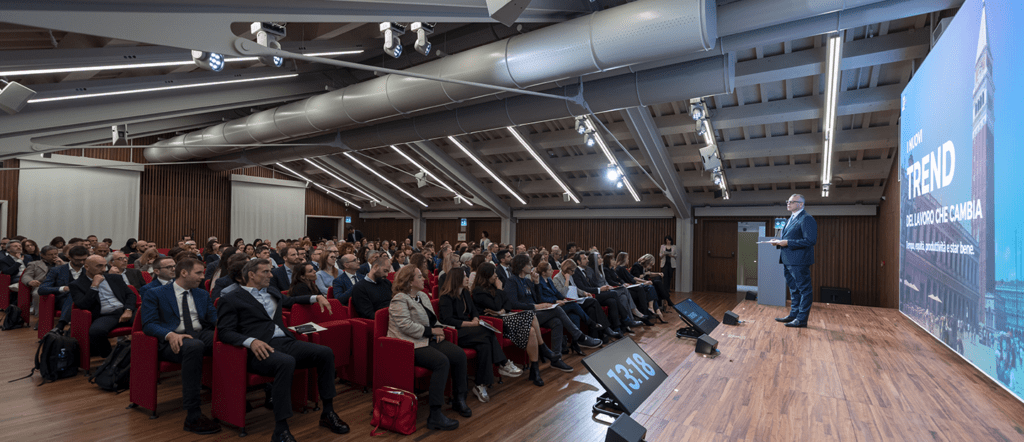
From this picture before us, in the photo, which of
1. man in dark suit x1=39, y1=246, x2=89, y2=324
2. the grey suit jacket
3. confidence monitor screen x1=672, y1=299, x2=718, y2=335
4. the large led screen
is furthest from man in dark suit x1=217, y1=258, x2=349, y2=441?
the large led screen

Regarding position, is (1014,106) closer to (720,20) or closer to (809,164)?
(720,20)

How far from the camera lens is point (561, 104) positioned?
23.9 ft

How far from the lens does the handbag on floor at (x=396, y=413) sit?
130 inches

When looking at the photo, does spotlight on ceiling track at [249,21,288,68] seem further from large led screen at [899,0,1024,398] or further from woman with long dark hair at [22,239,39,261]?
woman with long dark hair at [22,239,39,261]

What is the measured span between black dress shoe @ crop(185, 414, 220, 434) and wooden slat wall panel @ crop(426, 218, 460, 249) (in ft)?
46.5

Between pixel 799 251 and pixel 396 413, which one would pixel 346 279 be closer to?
pixel 396 413

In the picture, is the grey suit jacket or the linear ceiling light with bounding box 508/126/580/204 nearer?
the grey suit jacket

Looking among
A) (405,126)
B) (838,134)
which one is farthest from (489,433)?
(838,134)

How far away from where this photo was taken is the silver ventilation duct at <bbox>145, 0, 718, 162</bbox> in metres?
4.22

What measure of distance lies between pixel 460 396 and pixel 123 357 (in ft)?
9.64

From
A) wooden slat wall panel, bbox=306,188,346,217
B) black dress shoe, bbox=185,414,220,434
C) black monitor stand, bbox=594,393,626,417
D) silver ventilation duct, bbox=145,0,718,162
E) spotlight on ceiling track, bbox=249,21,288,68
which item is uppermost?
silver ventilation duct, bbox=145,0,718,162

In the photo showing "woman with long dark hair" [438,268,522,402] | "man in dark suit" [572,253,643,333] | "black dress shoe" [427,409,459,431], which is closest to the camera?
"black dress shoe" [427,409,459,431]

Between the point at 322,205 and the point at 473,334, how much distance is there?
53.5 ft

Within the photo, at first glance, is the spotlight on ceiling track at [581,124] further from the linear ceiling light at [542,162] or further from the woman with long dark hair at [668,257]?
the woman with long dark hair at [668,257]
